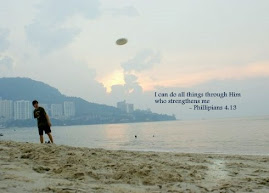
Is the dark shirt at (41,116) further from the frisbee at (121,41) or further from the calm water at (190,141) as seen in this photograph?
the calm water at (190,141)

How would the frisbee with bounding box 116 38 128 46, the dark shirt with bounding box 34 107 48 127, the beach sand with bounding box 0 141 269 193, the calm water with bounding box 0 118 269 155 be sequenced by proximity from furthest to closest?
the calm water with bounding box 0 118 269 155 < the frisbee with bounding box 116 38 128 46 < the dark shirt with bounding box 34 107 48 127 < the beach sand with bounding box 0 141 269 193

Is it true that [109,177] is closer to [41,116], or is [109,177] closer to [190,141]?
[41,116]

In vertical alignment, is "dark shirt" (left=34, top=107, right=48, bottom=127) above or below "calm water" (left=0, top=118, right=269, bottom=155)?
above

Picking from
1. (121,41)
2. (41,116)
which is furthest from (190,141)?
(41,116)

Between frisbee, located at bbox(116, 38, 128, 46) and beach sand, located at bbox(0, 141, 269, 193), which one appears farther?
frisbee, located at bbox(116, 38, 128, 46)

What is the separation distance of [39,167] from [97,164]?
1.28 m

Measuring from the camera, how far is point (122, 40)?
525 inches

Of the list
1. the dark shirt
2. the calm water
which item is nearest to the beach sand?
the dark shirt

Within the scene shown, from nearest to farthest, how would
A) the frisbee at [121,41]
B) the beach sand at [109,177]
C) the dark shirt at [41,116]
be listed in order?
the beach sand at [109,177] < the dark shirt at [41,116] < the frisbee at [121,41]

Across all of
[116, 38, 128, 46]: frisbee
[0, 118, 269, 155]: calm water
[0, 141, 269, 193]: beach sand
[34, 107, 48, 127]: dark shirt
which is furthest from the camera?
[0, 118, 269, 155]: calm water

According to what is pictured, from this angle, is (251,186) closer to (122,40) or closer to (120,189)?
(120,189)

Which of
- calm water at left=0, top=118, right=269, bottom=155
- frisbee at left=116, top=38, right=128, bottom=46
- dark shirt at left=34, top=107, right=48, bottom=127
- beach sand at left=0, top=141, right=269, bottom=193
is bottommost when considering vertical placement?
calm water at left=0, top=118, right=269, bottom=155

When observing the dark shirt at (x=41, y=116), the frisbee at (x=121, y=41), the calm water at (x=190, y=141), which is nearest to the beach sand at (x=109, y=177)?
the dark shirt at (x=41, y=116)

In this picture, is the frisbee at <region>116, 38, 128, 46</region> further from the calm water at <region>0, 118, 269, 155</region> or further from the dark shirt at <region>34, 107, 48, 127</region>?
the calm water at <region>0, 118, 269, 155</region>
